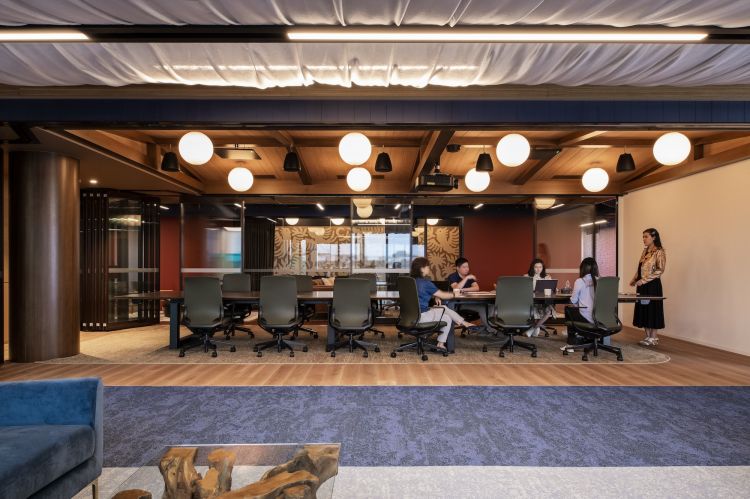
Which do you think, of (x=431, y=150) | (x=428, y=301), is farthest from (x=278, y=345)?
(x=431, y=150)

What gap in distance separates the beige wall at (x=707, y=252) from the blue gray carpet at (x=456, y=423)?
2680 millimetres

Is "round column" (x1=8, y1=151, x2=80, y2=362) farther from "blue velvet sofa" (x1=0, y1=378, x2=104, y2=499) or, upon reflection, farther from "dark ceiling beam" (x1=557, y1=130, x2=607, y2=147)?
"dark ceiling beam" (x1=557, y1=130, x2=607, y2=147)

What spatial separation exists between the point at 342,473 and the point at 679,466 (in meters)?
2.02

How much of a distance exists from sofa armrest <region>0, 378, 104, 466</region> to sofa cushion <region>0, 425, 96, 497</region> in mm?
50

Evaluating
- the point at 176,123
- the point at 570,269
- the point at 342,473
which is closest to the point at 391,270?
the point at 570,269

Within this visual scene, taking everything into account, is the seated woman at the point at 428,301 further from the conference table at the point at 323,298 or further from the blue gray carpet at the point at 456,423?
the blue gray carpet at the point at 456,423

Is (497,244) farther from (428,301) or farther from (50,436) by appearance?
(50,436)

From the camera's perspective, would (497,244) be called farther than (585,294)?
Yes

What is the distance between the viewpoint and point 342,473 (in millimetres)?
2434

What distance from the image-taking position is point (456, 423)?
3.22 metres

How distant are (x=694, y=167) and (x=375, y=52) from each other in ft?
21.5

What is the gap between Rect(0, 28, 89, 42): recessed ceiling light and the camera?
8.17 feet

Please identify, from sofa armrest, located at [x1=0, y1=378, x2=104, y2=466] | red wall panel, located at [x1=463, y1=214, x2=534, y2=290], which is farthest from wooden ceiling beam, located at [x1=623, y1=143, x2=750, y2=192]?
sofa armrest, located at [x1=0, y1=378, x2=104, y2=466]

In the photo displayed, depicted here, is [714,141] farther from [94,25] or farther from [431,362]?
[94,25]
